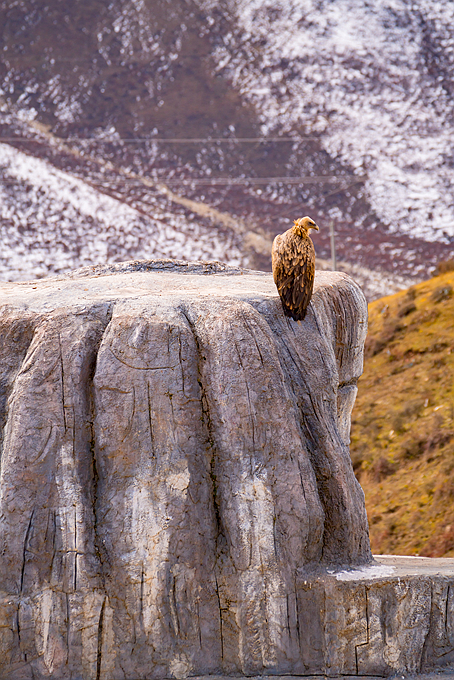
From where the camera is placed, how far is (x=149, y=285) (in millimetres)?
6277

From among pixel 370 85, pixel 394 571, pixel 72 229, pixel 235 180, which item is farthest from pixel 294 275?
pixel 370 85

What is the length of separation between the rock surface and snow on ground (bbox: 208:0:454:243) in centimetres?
2228

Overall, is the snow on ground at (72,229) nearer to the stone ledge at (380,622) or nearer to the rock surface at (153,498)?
the rock surface at (153,498)

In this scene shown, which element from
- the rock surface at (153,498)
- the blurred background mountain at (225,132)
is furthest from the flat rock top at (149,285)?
the blurred background mountain at (225,132)

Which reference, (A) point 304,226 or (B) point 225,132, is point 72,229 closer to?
(B) point 225,132

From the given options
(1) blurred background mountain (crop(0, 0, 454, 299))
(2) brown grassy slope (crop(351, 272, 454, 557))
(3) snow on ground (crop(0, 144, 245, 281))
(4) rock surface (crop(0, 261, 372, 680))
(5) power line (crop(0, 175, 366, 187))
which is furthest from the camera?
(5) power line (crop(0, 175, 366, 187))

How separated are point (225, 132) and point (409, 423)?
1604 centimetres

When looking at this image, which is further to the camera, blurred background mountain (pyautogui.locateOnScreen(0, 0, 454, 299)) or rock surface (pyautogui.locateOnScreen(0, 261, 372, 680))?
blurred background mountain (pyautogui.locateOnScreen(0, 0, 454, 299))

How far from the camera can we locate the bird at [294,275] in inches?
232

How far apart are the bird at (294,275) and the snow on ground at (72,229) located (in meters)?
17.8

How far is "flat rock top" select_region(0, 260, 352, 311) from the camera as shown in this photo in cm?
572

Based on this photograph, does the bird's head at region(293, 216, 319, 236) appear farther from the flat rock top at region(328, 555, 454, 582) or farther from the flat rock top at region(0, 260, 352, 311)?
the flat rock top at region(328, 555, 454, 582)

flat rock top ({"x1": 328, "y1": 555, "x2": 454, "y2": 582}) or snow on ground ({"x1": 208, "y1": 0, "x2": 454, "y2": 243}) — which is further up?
snow on ground ({"x1": 208, "y1": 0, "x2": 454, "y2": 243})

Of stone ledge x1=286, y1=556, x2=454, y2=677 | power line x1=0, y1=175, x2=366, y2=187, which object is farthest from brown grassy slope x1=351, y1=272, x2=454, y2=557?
power line x1=0, y1=175, x2=366, y2=187
